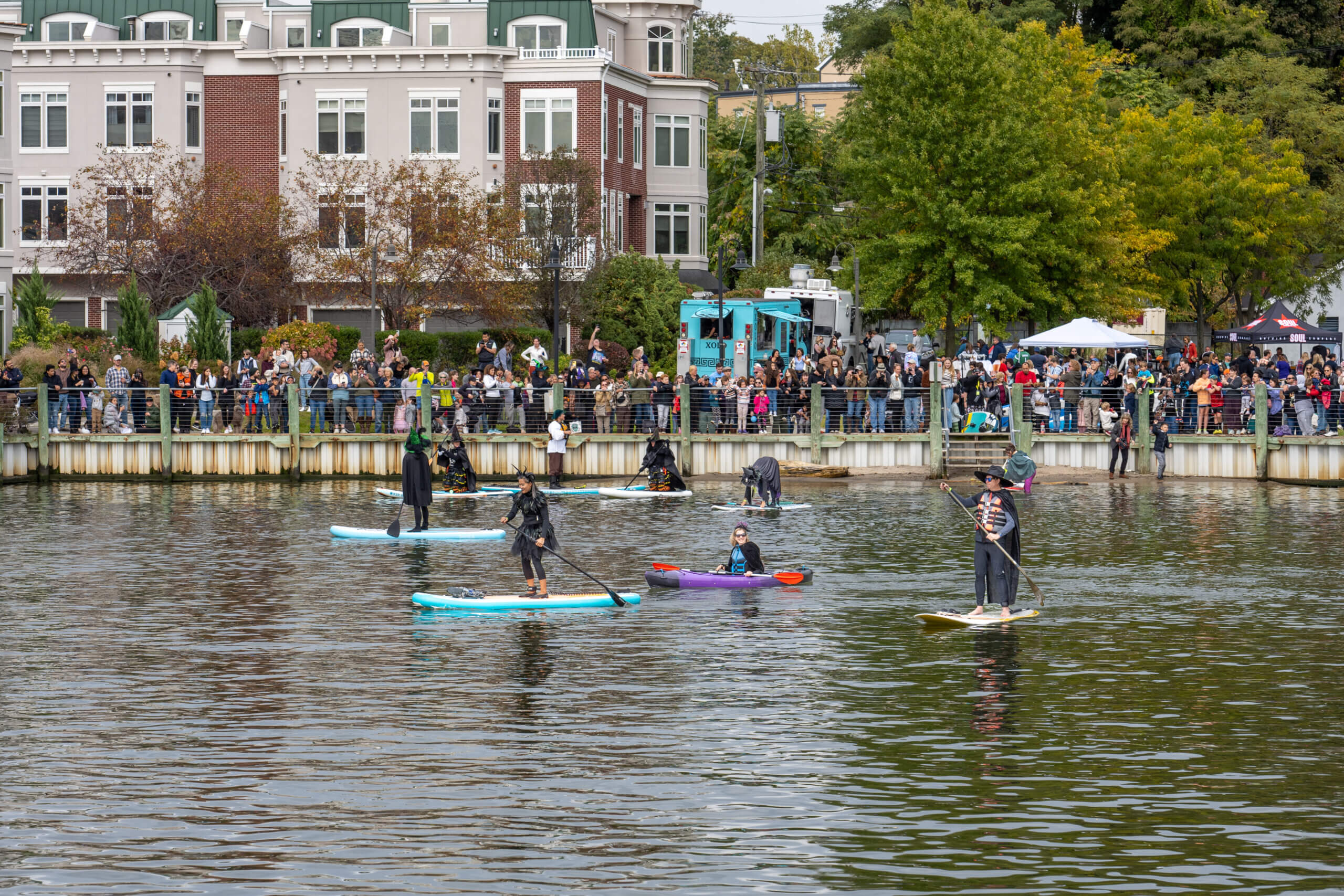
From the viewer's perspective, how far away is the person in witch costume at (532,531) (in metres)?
22.1

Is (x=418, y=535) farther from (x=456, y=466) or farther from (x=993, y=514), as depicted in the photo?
(x=993, y=514)

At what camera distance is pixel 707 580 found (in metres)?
24.8

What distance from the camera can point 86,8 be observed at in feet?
218

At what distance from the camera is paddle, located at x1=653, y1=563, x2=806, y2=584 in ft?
81.8

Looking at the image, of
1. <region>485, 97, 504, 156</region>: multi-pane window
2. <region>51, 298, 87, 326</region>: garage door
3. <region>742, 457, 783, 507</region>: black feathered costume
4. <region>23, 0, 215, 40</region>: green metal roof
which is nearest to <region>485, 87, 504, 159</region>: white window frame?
<region>485, 97, 504, 156</region>: multi-pane window

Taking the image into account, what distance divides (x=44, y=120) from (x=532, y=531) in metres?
50.1

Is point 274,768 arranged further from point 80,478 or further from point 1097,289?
point 1097,289

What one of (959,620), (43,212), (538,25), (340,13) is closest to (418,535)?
(959,620)

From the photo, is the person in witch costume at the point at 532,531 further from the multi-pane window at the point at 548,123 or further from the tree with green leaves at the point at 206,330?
the multi-pane window at the point at 548,123

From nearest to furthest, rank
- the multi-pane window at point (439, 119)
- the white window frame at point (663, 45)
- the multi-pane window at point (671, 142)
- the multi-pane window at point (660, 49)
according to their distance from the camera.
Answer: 1. the multi-pane window at point (439, 119)
2. the multi-pane window at point (671, 142)
3. the white window frame at point (663, 45)
4. the multi-pane window at point (660, 49)

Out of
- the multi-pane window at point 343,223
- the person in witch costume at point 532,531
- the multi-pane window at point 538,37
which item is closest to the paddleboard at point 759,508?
the person in witch costume at point 532,531

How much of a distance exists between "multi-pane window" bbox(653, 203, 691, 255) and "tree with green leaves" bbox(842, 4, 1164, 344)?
43.2 ft

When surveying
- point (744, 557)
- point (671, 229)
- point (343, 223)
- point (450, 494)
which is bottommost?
point (744, 557)

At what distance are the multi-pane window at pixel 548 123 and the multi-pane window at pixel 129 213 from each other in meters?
13.4
